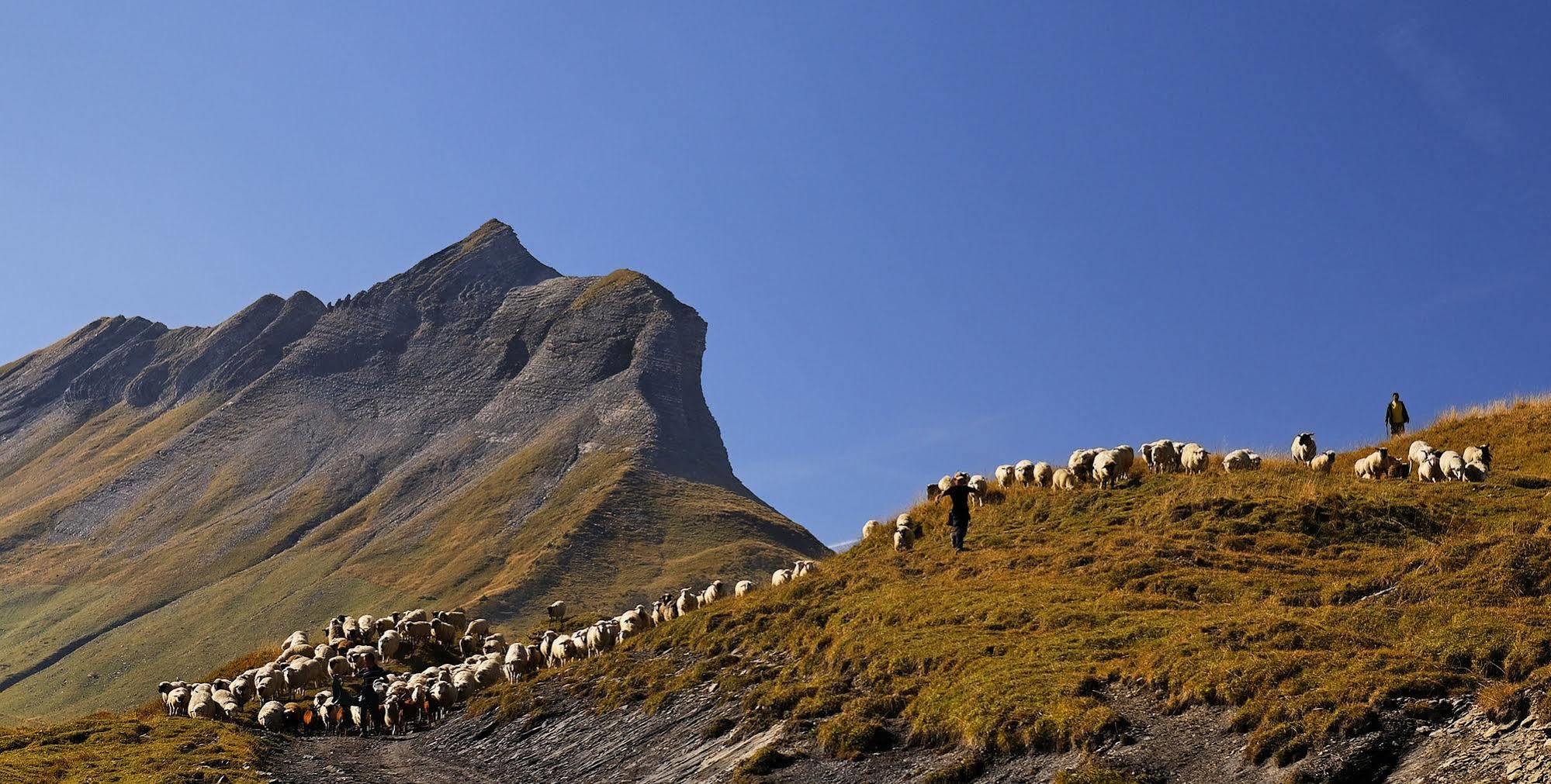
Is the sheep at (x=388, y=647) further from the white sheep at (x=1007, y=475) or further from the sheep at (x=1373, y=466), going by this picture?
the sheep at (x=1373, y=466)

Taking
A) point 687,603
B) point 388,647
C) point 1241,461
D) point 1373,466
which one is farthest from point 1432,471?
point 388,647

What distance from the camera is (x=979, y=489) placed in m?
47.3

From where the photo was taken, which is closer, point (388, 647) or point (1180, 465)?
point (1180, 465)

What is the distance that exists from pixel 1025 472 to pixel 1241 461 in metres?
7.68

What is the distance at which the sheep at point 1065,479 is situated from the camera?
44.8m

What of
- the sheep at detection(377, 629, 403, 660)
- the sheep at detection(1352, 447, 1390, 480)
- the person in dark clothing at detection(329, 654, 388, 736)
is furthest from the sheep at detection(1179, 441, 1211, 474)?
the sheep at detection(377, 629, 403, 660)

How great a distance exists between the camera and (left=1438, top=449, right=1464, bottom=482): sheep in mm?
39969

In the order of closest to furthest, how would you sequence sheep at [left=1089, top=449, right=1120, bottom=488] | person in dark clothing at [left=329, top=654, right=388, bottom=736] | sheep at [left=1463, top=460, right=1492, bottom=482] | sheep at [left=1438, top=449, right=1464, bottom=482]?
sheep at [left=1463, top=460, right=1492, bottom=482] → sheep at [left=1438, top=449, right=1464, bottom=482] → sheep at [left=1089, top=449, right=1120, bottom=488] → person in dark clothing at [left=329, top=654, right=388, bottom=736]

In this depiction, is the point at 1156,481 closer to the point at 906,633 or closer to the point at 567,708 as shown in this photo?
the point at 906,633

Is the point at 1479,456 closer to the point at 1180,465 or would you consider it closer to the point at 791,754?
the point at 1180,465

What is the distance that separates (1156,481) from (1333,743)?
81.6ft

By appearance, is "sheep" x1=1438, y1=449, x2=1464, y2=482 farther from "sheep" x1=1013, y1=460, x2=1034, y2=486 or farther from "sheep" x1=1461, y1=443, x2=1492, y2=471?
"sheep" x1=1013, y1=460, x2=1034, y2=486

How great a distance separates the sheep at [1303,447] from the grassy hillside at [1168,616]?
129cm

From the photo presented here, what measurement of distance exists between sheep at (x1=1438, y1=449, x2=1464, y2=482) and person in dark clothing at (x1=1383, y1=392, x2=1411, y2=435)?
31.0 ft
